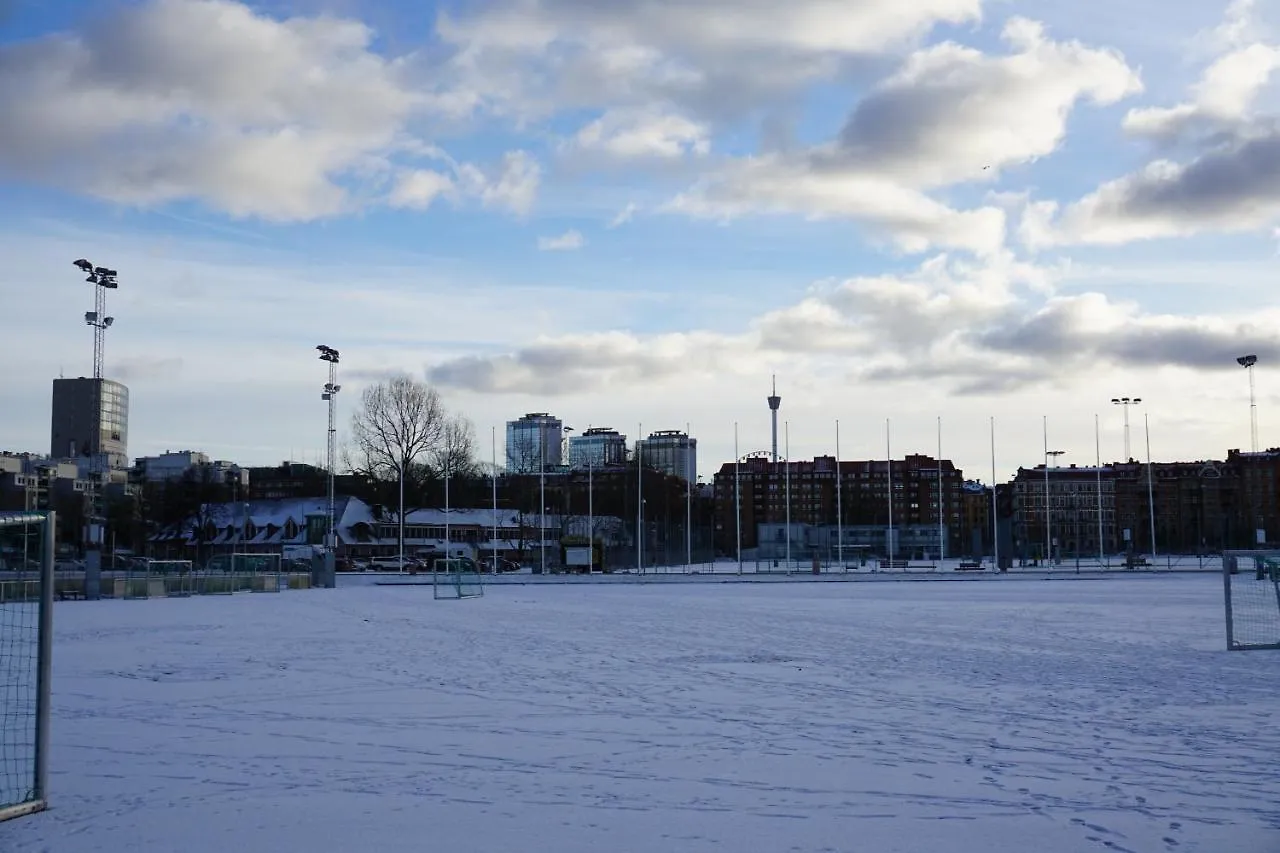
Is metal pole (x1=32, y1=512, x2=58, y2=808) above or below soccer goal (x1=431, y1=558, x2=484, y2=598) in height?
above

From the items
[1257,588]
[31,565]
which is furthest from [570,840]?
[31,565]

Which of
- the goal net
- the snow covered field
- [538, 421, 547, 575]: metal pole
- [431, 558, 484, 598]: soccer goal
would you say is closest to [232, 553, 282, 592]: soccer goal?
the goal net

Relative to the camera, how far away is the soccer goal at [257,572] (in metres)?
49.1

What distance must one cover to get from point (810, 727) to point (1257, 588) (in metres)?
26.3

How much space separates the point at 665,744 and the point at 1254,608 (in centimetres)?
2246

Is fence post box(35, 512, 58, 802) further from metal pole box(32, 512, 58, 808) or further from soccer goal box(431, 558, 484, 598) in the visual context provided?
soccer goal box(431, 558, 484, 598)

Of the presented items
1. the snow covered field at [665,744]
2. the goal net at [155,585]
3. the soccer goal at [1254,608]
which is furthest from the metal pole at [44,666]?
the goal net at [155,585]

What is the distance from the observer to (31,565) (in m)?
43.2

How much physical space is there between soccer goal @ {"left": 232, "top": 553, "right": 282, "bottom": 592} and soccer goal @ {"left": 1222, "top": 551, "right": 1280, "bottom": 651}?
35.8 metres

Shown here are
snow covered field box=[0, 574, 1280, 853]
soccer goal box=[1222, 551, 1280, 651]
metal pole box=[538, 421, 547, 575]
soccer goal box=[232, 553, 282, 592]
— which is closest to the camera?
snow covered field box=[0, 574, 1280, 853]

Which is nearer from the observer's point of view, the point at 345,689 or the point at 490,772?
the point at 490,772

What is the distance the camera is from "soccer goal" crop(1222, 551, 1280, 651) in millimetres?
20141

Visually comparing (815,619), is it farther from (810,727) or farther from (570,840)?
(570,840)

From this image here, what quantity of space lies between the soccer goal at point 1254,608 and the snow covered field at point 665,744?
734mm
